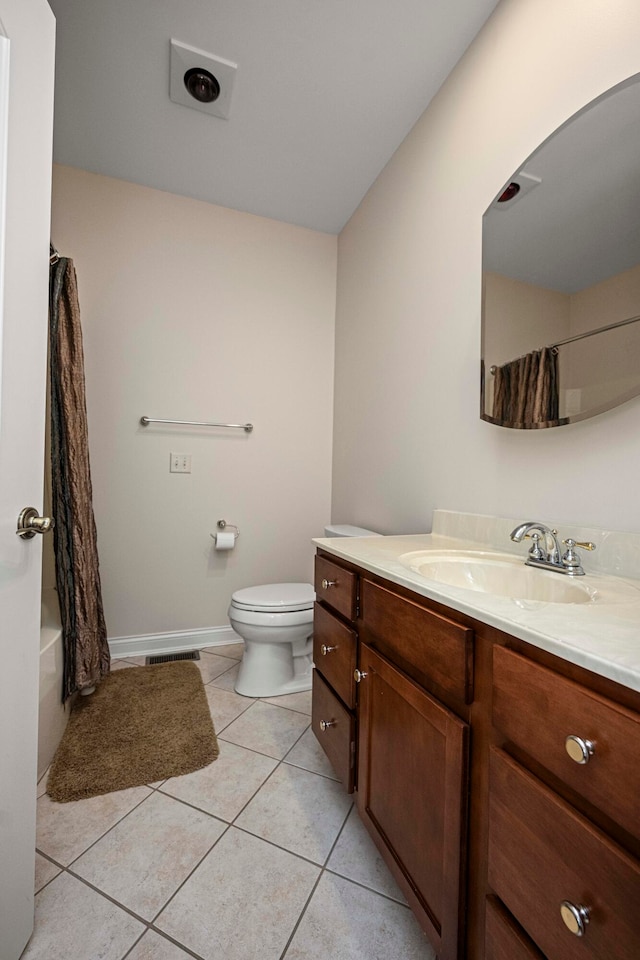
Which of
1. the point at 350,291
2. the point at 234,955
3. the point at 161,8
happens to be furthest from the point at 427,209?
the point at 234,955

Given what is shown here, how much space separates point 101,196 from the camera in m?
2.14

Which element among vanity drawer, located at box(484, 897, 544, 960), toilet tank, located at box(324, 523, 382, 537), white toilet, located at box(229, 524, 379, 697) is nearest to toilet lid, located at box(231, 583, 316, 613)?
white toilet, located at box(229, 524, 379, 697)

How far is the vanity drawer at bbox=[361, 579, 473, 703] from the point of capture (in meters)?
0.70

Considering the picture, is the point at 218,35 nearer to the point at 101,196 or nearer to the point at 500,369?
the point at 101,196

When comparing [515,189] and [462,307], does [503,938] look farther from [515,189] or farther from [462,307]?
[515,189]

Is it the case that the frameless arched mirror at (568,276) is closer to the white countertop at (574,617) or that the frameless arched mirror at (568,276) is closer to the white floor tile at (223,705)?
the white countertop at (574,617)

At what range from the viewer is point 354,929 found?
902 mm

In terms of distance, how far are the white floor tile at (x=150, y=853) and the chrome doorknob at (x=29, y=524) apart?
873mm

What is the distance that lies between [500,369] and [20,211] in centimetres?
120

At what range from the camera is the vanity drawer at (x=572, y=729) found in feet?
1.42

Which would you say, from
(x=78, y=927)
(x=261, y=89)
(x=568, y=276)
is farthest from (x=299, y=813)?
(x=261, y=89)

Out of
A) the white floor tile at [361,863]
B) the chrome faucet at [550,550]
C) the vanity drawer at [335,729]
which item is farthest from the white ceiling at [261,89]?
the white floor tile at [361,863]

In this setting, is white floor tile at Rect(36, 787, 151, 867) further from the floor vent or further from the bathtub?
the floor vent

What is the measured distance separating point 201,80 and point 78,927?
260 centimetres
